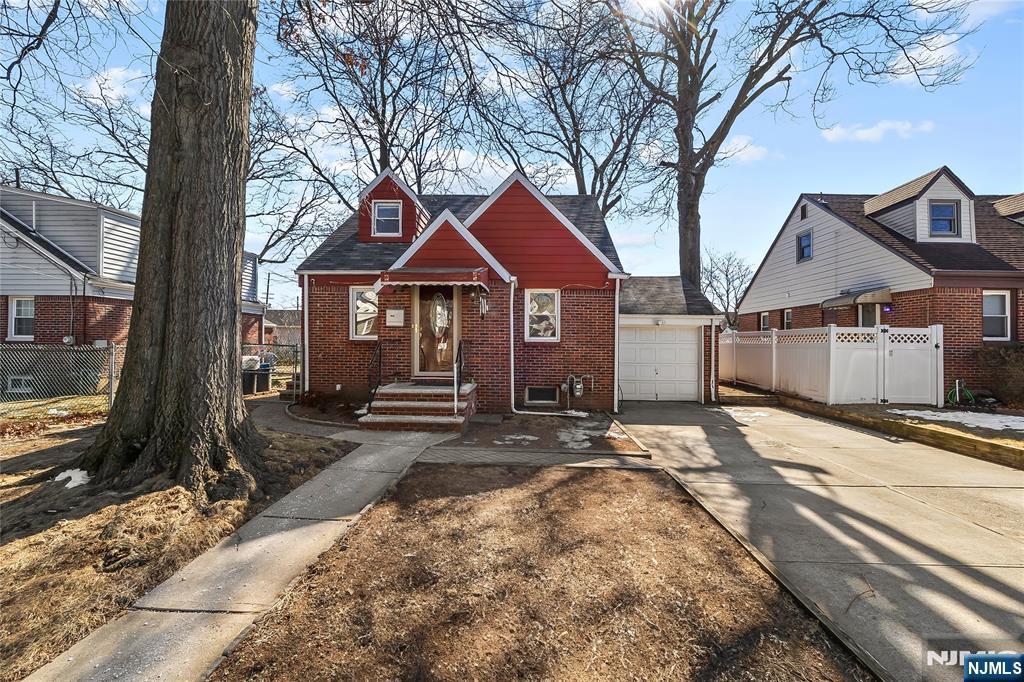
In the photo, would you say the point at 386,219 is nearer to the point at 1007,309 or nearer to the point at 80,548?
the point at 80,548

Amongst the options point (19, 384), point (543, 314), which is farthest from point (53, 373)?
point (543, 314)

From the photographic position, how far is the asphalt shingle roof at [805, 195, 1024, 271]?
1234 cm

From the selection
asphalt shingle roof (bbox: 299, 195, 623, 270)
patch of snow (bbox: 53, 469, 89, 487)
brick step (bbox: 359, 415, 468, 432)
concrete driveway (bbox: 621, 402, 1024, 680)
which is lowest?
concrete driveway (bbox: 621, 402, 1024, 680)

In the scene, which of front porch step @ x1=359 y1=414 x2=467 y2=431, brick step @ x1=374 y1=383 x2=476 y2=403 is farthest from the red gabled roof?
front porch step @ x1=359 y1=414 x2=467 y2=431

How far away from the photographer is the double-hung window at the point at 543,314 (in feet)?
37.3

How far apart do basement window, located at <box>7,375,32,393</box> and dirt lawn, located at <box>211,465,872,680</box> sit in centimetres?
1552

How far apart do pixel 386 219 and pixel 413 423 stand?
7286mm

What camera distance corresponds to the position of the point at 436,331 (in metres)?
10.3

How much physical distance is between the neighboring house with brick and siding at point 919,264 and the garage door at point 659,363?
5.74 m

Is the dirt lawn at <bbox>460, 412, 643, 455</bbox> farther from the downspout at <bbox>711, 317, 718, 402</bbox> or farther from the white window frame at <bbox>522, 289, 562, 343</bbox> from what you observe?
the downspout at <bbox>711, 317, 718, 402</bbox>

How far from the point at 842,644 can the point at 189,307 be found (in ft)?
20.7

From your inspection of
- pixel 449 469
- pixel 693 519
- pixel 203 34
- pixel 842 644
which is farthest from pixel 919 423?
pixel 203 34

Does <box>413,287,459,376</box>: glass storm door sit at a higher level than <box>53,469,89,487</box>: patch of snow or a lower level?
higher

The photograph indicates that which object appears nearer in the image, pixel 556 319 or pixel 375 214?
pixel 556 319
